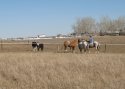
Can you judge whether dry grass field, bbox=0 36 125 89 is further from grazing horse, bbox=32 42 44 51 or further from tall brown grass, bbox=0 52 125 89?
grazing horse, bbox=32 42 44 51

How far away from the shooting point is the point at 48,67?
15039mm

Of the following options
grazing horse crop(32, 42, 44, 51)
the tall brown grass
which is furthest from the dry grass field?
grazing horse crop(32, 42, 44, 51)

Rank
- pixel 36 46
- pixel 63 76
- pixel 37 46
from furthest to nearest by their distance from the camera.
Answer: pixel 37 46 < pixel 36 46 < pixel 63 76

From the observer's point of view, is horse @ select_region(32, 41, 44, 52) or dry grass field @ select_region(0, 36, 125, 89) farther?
horse @ select_region(32, 41, 44, 52)

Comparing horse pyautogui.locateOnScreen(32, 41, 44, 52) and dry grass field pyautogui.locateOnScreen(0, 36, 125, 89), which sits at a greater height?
dry grass field pyautogui.locateOnScreen(0, 36, 125, 89)

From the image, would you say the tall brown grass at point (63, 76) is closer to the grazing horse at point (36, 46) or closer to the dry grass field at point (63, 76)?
the dry grass field at point (63, 76)

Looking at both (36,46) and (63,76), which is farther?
(36,46)

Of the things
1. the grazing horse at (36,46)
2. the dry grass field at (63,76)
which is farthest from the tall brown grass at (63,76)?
the grazing horse at (36,46)

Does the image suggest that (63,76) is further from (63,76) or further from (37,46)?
(37,46)

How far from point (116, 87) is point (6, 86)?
359 centimetres

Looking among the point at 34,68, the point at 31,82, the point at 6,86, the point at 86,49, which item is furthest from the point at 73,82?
the point at 86,49

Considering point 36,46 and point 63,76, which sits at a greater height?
point 63,76

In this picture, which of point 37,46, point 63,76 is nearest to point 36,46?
point 37,46

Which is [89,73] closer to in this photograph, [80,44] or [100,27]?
[80,44]
